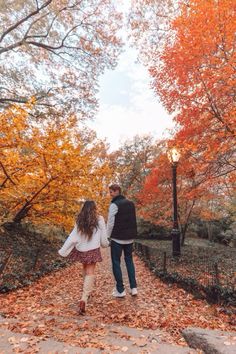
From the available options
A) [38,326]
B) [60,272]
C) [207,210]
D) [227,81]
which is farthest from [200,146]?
[207,210]

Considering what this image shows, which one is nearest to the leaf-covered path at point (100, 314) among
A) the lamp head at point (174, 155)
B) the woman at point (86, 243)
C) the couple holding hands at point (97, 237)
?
the couple holding hands at point (97, 237)

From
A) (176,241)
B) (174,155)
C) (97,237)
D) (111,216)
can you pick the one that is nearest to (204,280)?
(111,216)

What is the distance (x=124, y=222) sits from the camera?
15.5 feet

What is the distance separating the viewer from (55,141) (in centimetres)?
630

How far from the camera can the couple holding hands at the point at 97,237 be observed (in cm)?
416

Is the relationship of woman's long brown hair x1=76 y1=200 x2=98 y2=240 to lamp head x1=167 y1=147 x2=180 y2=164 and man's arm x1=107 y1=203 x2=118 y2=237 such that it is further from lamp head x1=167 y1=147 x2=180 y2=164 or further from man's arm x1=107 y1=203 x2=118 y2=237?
lamp head x1=167 y1=147 x2=180 y2=164

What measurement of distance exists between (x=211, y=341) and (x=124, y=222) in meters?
2.38

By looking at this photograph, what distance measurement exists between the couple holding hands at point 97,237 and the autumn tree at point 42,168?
217 cm

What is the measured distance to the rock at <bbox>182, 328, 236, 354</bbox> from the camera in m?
2.51

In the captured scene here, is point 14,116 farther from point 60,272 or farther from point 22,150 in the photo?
point 60,272

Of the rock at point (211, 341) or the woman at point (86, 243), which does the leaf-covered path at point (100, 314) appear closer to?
the rock at point (211, 341)

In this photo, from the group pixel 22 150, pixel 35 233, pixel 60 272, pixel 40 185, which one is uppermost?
pixel 22 150

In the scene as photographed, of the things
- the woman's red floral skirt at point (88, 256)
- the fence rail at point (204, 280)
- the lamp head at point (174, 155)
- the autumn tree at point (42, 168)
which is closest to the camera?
the woman's red floral skirt at point (88, 256)

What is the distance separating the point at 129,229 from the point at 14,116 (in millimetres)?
3541
